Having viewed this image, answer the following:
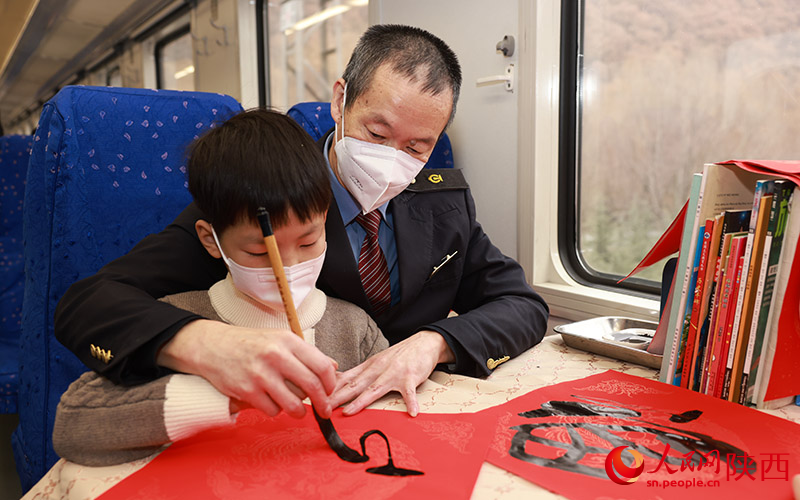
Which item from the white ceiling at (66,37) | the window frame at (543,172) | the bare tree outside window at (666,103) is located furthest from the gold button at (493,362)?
the white ceiling at (66,37)

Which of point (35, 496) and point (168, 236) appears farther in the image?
point (168, 236)

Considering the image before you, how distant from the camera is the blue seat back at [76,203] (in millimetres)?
1205

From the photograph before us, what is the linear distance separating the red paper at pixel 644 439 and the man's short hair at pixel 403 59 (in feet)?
2.26

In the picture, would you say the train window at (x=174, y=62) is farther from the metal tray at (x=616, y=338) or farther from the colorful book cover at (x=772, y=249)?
the colorful book cover at (x=772, y=249)

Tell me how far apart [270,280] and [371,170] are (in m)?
0.38

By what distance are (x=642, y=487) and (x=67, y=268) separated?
1.17 m

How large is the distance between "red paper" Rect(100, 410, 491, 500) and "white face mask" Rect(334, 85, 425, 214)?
522 mm

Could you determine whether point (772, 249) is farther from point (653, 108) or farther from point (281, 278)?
point (653, 108)

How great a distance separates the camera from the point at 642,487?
0.63 meters

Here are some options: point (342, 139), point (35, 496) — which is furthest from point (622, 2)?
point (35, 496)

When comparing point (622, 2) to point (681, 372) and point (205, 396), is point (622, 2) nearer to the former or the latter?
point (681, 372)

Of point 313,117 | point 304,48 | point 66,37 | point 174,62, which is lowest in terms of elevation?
point 313,117

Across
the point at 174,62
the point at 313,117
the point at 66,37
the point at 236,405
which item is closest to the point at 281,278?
the point at 236,405

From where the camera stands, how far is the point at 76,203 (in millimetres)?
1223
